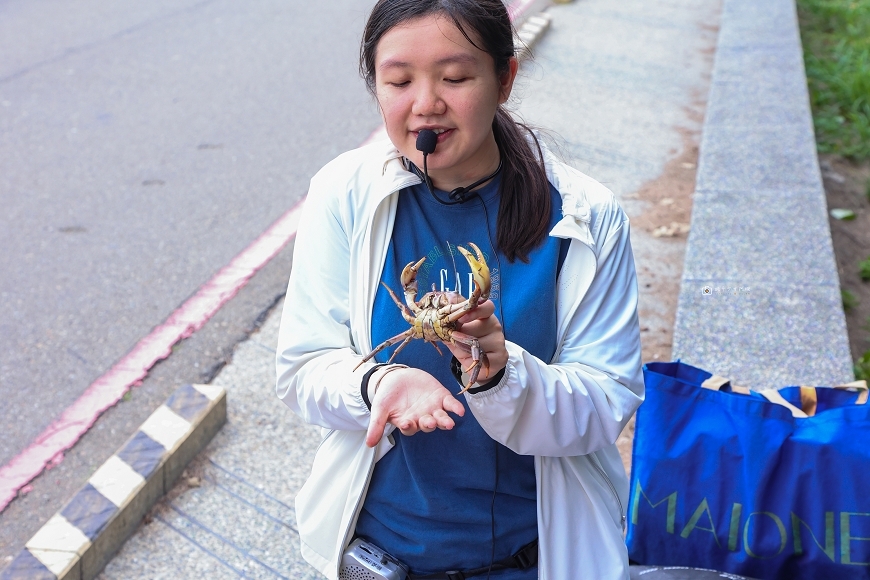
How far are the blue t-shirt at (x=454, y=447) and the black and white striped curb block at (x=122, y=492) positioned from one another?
4.13 feet

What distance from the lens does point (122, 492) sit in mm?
2838

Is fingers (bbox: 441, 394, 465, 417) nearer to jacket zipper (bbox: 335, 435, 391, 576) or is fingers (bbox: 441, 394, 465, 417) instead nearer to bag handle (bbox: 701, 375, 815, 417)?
jacket zipper (bbox: 335, 435, 391, 576)

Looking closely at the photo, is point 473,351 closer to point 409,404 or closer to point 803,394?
point 409,404

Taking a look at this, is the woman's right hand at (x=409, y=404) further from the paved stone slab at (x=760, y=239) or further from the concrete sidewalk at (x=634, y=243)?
the paved stone slab at (x=760, y=239)

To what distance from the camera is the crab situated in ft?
4.91

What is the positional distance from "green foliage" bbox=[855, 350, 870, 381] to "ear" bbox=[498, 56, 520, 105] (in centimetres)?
247

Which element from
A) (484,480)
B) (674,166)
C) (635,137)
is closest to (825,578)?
(484,480)

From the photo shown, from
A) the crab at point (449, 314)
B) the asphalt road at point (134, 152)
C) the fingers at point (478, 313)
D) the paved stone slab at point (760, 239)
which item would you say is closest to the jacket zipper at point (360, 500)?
the crab at point (449, 314)

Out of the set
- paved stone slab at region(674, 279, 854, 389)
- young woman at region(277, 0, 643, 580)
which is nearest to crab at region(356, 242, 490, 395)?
young woman at region(277, 0, 643, 580)

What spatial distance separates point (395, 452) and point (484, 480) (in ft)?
0.66

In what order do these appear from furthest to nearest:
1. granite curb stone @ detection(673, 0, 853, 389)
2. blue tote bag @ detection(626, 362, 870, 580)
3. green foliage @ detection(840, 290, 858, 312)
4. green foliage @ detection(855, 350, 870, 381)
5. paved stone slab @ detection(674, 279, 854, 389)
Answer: green foliage @ detection(840, 290, 858, 312) → green foliage @ detection(855, 350, 870, 381) → granite curb stone @ detection(673, 0, 853, 389) → paved stone slab @ detection(674, 279, 854, 389) → blue tote bag @ detection(626, 362, 870, 580)

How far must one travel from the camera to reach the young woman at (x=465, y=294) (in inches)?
68.1

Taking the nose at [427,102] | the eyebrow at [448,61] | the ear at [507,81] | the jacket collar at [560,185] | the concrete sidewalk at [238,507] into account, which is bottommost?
the concrete sidewalk at [238,507]

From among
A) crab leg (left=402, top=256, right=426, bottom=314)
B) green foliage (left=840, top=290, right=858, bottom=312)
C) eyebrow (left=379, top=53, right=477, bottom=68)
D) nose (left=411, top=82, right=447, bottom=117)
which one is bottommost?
green foliage (left=840, top=290, right=858, bottom=312)
